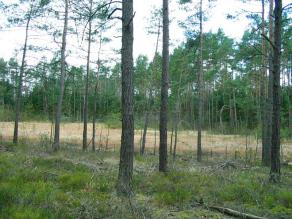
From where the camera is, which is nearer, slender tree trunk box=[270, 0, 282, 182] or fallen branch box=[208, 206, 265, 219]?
fallen branch box=[208, 206, 265, 219]

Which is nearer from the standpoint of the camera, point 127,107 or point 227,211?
point 227,211

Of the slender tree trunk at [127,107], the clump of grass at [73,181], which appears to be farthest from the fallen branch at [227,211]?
the clump of grass at [73,181]

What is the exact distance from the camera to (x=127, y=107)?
8.73 m

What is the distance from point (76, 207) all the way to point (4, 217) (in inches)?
61.4

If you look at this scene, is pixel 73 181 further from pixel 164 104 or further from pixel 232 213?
pixel 164 104

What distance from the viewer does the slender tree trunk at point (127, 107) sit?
8.72 metres

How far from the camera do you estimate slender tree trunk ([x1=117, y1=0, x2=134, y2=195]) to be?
28.6ft

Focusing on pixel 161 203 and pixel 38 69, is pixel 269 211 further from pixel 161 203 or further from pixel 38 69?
pixel 38 69

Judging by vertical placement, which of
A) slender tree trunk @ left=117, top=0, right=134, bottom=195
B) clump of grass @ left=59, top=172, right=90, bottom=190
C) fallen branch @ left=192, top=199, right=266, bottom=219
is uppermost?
slender tree trunk @ left=117, top=0, right=134, bottom=195

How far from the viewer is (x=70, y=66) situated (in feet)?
81.0

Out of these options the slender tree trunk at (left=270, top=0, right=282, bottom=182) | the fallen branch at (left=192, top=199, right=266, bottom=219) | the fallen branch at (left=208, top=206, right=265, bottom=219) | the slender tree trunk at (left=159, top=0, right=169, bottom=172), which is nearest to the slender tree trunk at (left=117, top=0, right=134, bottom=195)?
the fallen branch at (left=192, top=199, right=266, bottom=219)

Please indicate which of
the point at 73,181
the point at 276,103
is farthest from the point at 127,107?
the point at 276,103

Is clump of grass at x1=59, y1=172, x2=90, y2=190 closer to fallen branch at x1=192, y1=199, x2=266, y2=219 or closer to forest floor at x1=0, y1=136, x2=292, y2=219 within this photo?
forest floor at x1=0, y1=136, x2=292, y2=219

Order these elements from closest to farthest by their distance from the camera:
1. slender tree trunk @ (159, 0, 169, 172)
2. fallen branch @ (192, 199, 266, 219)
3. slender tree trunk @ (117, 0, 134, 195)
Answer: fallen branch @ (192, 199, 266, 219) → slender tree trunk @ (117, 0, 134, 195) → slender tree trunk @ (159, 0, 169, 172)
